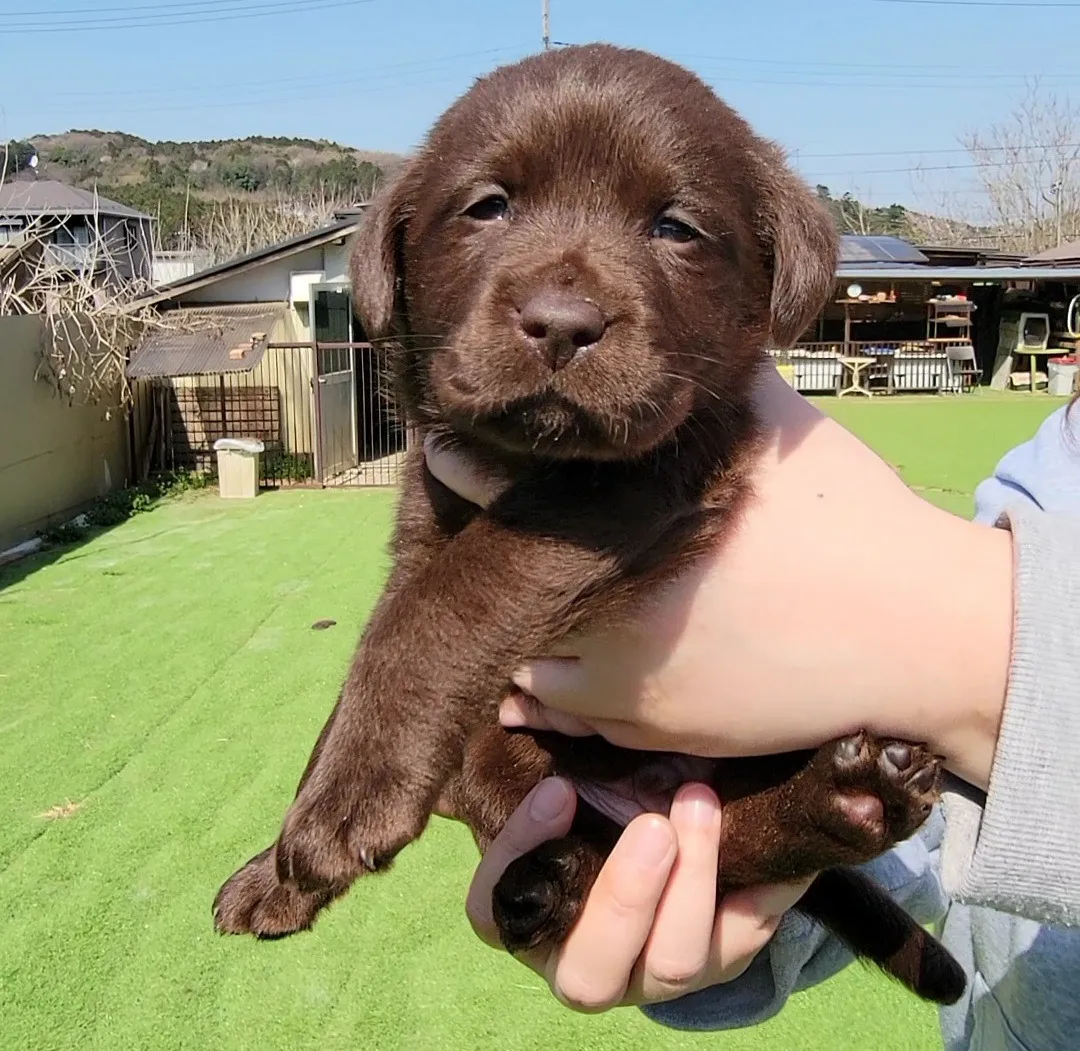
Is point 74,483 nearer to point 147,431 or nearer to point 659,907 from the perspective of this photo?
point 147,431

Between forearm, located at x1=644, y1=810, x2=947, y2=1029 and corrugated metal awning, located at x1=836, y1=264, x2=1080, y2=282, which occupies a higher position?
corrugated metal awning, located at x1=836, y1=264, x2=1080, y2=282

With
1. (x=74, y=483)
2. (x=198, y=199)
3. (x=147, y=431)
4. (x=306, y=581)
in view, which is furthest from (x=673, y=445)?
(x=198, y=199)

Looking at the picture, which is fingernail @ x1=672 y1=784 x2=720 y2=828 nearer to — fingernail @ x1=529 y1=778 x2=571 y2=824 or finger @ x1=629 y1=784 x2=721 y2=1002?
finger @ x1=629 y1=784 x2=721 y2=1002

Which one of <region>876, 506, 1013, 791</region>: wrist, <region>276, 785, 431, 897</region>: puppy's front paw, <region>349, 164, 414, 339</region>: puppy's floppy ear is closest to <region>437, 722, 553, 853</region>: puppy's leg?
<region>276, 785, 431, 897</region>: puppy's front paw

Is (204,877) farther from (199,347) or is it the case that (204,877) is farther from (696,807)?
(199,347)

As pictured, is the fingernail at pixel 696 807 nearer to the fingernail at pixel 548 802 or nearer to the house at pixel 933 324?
the fingernail at pixel 548 802

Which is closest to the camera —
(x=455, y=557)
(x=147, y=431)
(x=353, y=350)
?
(x=455, y=557)
